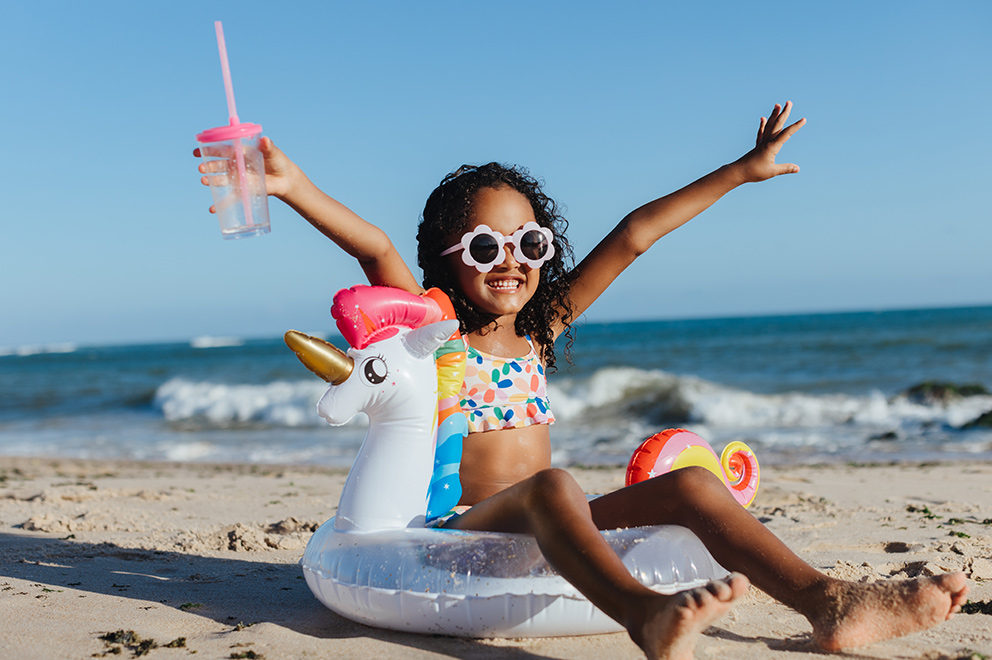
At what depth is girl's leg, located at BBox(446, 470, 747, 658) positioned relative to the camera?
2098 millimetres

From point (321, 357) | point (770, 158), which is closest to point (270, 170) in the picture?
point (321, 357)

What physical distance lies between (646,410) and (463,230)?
1200 cm

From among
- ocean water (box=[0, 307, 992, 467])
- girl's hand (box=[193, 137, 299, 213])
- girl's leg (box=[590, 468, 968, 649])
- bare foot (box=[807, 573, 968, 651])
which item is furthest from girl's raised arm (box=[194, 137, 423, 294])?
ocean water (box=[0, 307, 992, 467])

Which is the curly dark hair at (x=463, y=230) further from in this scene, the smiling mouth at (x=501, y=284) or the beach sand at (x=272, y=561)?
the beach sand at (x=272, y=561)

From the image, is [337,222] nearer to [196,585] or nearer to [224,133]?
[224,133]

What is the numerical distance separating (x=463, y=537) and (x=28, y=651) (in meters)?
1.37

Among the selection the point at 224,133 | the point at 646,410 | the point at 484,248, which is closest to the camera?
the point at 224,133

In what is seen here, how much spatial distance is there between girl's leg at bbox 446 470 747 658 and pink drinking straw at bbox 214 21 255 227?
1.20 meters

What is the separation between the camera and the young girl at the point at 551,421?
7.50ft

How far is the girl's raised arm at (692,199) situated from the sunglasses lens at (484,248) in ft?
1.99

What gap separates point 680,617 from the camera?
207cm

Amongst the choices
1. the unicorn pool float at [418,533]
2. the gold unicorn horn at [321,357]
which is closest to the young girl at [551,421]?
the unicorn pool float at [418,533]

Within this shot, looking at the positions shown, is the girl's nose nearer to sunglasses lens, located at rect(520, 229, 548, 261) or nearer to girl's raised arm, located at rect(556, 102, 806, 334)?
sunglasses lens, located at rect(520, 229, 548, 261)

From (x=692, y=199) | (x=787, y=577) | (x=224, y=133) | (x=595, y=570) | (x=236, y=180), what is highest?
(x=224, y=133)
